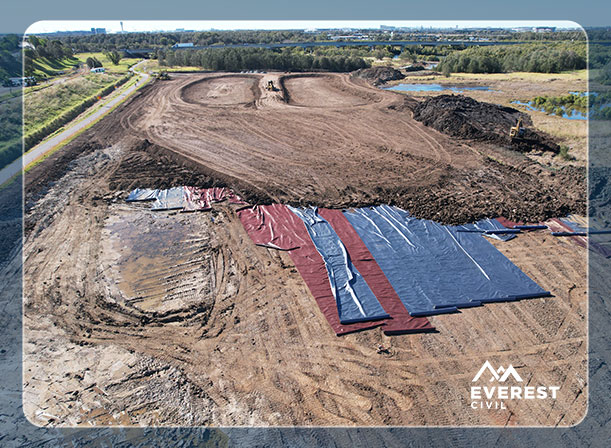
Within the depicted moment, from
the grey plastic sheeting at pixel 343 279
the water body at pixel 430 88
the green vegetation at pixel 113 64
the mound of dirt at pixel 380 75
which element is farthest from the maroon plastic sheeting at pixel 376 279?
the green vegetation at pixel 113 64

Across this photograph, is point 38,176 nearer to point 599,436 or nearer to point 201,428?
point 201,428

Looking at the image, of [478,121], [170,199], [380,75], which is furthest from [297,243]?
[380,75]

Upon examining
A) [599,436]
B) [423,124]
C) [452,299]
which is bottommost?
[599,436]

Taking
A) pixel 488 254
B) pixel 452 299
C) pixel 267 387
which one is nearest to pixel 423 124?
pixel 488 254

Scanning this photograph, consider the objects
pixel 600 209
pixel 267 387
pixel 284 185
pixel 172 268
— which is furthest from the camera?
pixel 284 185

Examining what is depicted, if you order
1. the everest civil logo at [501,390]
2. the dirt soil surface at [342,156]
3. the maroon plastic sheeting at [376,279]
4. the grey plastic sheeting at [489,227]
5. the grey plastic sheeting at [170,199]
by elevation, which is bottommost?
the everest civil logo at [501,390]

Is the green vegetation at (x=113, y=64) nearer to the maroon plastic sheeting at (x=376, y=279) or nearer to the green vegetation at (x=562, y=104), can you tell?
the maroon plastic sheeting at (x=376, y=279)

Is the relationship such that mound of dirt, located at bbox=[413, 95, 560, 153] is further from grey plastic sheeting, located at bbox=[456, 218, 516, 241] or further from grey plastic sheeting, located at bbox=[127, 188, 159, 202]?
grey plastic sheeting, located at bbox=[127, 188, 159, 202]
